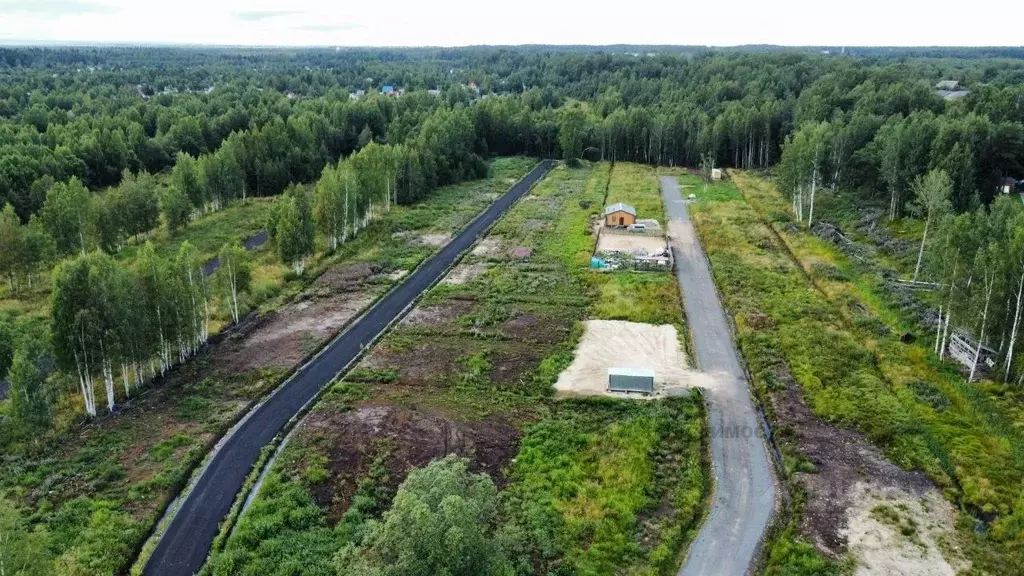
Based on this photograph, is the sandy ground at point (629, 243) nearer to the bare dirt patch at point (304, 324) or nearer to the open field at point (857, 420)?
the open field at point (857, 420)

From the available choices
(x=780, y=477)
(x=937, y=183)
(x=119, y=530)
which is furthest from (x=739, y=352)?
(x=119, y=530)

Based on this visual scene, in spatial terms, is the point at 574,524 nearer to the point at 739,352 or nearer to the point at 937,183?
the point at 739,352

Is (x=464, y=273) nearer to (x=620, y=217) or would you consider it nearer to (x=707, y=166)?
(x=620, y=217)

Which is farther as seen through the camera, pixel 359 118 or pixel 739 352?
pixel 359 118

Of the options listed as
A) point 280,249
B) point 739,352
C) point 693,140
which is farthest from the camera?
point 693,140

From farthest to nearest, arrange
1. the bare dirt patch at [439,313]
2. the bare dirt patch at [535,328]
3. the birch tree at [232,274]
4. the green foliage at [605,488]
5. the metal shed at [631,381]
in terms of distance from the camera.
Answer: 1. the bare dirt patch at [439,313]
2. the birch tree at [232,274]
3. the bare dirt patch at [535,328]
4. the metal shed at [631,381]
5. the green foliage at [605,488]

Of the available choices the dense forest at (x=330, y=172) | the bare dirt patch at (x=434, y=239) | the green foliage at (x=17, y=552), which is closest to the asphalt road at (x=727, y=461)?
the dense forest at (x=330, y=172)

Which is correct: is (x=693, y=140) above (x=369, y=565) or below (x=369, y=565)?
above
